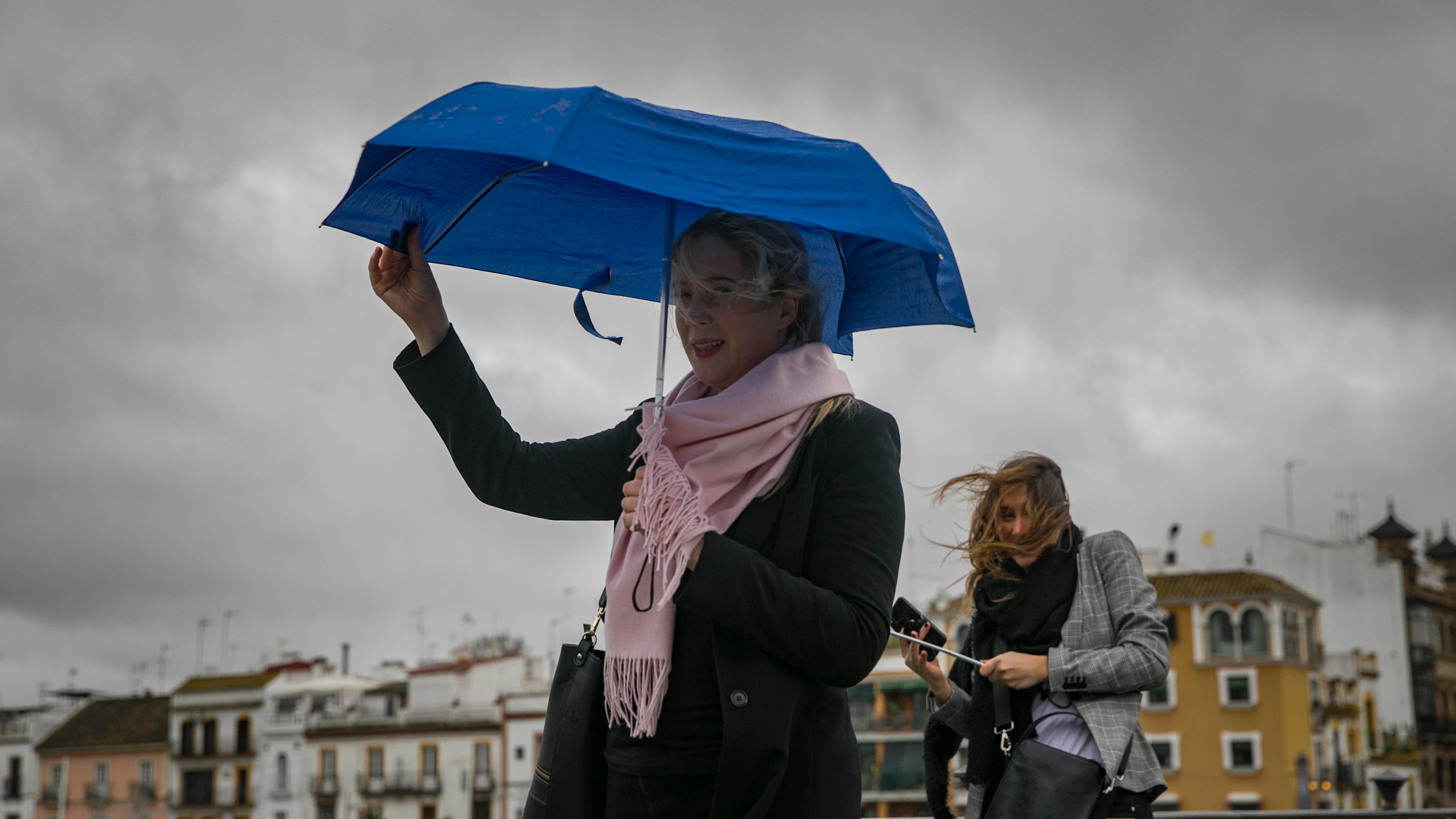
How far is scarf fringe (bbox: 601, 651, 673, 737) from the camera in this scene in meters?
1.88

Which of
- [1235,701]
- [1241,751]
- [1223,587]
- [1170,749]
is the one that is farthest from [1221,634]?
[1170,749]

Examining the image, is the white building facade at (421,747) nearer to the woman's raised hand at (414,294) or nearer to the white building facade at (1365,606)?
the white building facade at (1365,606)

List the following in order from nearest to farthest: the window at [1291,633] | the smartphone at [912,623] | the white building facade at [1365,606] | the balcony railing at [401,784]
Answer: the smartphone at [912,623], the window at [1291,633], the balcony railing at [401,784], the white building facade at [1365,606]

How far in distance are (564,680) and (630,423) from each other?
0.47 meters

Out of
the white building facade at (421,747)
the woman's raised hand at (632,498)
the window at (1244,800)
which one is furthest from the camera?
the white building facade at (421,747)

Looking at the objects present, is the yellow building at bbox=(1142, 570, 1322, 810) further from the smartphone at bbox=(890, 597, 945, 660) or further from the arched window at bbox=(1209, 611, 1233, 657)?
the smartphone at bbox=(890, 597, 945, 660)

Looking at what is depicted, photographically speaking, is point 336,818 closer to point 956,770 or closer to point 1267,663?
point 1267,663

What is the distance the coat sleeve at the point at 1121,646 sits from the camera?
3039 mm

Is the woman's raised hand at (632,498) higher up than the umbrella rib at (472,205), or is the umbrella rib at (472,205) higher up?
the umbrella rib at (472,205)

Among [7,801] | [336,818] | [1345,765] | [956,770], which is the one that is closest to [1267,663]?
[1345,765]

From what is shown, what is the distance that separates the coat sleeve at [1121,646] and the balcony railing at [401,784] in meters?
47.9

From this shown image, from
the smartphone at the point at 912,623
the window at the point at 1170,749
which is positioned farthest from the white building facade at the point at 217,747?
the smartphone at the point at 912,623

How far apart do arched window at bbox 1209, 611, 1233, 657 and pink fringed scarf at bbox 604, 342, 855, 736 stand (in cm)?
4277

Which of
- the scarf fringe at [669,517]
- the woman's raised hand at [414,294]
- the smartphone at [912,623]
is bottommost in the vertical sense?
the smartphone at [912,623]
